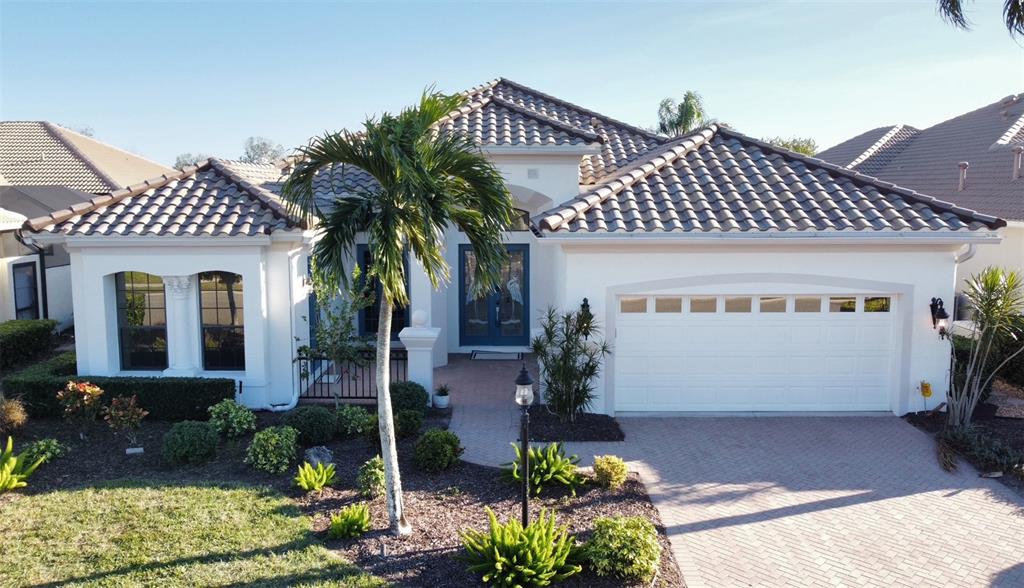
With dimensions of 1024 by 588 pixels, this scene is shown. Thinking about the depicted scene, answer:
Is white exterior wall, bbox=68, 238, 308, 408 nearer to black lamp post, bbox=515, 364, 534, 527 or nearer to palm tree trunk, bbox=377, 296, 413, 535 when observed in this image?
palm tree trunk, bbox=377, 296, 413, 535

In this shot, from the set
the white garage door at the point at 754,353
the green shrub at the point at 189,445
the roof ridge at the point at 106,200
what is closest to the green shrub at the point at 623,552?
the white garage door at the point at 754,353

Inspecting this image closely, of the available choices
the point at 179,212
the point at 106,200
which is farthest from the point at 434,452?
the point at 106,200

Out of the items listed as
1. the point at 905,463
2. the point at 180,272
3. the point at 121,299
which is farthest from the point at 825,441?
the point at 121,299

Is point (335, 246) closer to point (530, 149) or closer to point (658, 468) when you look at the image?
point (658, 468)

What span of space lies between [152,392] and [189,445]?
258 cm

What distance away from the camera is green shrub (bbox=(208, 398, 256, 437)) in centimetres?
1145

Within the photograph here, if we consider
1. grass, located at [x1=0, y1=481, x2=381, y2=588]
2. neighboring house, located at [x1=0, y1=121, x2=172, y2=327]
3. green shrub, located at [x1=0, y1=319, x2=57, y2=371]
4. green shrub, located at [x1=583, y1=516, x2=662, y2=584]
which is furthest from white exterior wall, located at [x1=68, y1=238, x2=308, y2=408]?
green shrub, located at [x1=583, y1=516, x2=662, y2=584]

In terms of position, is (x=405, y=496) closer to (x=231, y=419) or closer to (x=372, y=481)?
(x=372, y=481)

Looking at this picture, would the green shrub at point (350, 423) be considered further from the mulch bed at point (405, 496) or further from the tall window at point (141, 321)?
the tall window at point (141, 321)

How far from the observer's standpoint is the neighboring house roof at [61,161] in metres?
25.6

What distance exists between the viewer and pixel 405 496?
9.23 m

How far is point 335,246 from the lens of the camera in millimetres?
7414

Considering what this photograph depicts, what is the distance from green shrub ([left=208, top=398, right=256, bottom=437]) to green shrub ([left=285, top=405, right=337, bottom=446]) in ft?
2.50

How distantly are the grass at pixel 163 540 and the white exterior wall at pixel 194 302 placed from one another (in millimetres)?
3810
